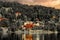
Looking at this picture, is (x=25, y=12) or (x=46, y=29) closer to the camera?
(x=46, y=29)

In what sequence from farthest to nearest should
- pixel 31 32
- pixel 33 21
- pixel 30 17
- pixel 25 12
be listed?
pixel 25 12 → pixel 30 17 → pixel 33 21 → pixel 31 32

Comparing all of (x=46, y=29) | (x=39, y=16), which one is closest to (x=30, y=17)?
(x=39, y=16)

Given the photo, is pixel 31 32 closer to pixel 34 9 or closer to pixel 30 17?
pixel 30 17

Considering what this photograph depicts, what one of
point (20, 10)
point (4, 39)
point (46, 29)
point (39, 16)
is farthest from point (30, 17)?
point (4, 39)

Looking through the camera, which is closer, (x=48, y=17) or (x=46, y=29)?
(x=46, y=29)

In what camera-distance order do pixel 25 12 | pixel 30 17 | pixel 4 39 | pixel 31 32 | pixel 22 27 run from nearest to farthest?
pixel 4 39 < pixel 31 32 < pixel 22 27 < pixel 30 17 < pixel 25 12

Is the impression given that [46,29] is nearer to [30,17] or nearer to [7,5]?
[30,17]

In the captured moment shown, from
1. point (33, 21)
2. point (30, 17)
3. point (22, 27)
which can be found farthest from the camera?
point (30, 17)

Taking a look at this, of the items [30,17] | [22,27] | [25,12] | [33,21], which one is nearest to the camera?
[22,27]
